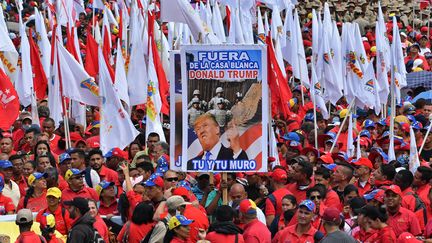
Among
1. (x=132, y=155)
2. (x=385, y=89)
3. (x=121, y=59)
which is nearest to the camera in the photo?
(x=132, y=155)

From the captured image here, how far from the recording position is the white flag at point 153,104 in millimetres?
21969

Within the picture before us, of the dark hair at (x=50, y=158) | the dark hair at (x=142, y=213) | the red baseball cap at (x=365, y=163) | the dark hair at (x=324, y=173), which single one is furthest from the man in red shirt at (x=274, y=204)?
the dark hair at (x=50, y=158)

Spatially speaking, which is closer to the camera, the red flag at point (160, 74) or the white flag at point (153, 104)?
the white flag at point (153, 104)

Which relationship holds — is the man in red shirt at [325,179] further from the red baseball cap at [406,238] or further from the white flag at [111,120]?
the white flag at [111,120]

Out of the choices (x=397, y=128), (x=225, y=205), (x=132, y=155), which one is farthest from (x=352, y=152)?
(x=225, y=205)

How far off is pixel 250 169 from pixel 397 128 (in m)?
5.72

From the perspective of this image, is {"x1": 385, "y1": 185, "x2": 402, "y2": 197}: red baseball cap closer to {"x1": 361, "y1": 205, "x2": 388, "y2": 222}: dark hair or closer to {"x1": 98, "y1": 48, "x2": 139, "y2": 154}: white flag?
{"x1": 361, "y1": 205, "x2": 388, "y2": 222}: dark hair

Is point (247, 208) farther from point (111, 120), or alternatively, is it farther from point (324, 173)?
point (111, 120)

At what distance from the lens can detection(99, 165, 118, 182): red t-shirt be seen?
61.7ft

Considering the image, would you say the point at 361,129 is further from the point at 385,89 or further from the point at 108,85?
the point at 108,85

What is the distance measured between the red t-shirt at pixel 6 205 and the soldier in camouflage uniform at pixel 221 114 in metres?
2.34

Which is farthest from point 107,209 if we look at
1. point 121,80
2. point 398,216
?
point 121,80

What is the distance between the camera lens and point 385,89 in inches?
992

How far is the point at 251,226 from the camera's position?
53.2 ft
